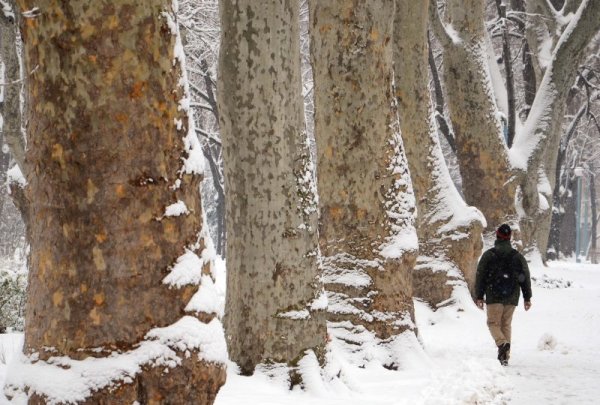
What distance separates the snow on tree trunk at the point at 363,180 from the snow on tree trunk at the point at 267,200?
6.32 ft

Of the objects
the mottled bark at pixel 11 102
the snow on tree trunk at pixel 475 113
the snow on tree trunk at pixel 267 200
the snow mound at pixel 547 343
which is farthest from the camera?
the snow on tree trunk at pixel 475 113

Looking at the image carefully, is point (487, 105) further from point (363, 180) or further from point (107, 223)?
point (107, 223)

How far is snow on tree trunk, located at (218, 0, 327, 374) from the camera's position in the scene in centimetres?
633

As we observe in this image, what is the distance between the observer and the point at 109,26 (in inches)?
123

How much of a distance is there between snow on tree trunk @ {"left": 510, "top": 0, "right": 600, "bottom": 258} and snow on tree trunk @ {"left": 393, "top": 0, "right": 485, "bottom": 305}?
13.3 ft

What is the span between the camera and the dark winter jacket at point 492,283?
31.0ft

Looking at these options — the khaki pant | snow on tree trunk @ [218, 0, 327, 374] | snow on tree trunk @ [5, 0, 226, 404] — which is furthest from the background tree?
snow on tree trunk @ [5, 0, 226, 404]

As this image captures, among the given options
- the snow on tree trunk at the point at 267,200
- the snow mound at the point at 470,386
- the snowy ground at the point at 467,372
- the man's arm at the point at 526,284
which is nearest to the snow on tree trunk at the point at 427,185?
the snowy ground at the point at 467,372

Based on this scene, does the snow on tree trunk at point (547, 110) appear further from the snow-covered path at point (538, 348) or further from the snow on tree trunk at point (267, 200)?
the snow on tree trunk at point (267, 200)

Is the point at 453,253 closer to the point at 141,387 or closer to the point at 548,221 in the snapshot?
the point at 548,221

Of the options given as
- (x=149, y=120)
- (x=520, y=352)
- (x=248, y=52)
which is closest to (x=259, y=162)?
(x=248, y=52)

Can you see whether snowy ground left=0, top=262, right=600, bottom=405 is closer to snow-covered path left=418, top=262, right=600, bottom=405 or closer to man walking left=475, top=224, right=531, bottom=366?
snow-covered path left=418, top=262, right=600, bottom=405

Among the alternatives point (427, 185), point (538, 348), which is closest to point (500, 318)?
point (538, 348)

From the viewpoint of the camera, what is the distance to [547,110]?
1683cm
